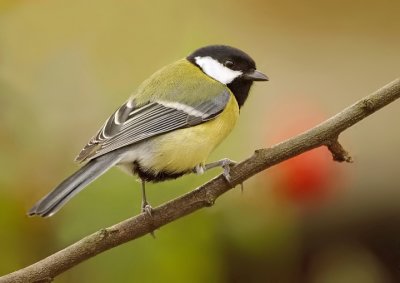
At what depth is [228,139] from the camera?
1955 millimetres

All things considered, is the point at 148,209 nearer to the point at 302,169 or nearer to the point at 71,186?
the point at 71,186

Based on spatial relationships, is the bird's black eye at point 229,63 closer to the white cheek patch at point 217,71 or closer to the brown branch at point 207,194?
the white cheek patch at point 217,71

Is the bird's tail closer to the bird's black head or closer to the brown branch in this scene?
the brown branch

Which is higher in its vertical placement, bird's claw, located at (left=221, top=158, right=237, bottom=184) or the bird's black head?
the bird's black head

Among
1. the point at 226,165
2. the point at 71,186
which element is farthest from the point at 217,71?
the point at 71,186

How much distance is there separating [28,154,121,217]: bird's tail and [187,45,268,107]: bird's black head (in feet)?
1.20

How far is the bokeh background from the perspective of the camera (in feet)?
5.61

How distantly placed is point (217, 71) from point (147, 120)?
0.24 metres

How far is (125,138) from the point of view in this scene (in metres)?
1.58

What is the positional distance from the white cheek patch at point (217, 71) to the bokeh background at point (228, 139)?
149 mm

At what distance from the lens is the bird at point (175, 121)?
5.10ft

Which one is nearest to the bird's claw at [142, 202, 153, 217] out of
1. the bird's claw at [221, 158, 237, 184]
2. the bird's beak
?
the bird's claw at [221, 158, 237, 184]

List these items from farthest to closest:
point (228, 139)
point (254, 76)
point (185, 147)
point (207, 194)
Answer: point (228, 139) < point (254, 76) < point (185, 147) < point (207, 194)

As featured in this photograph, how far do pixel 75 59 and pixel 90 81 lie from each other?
2.9 inches
